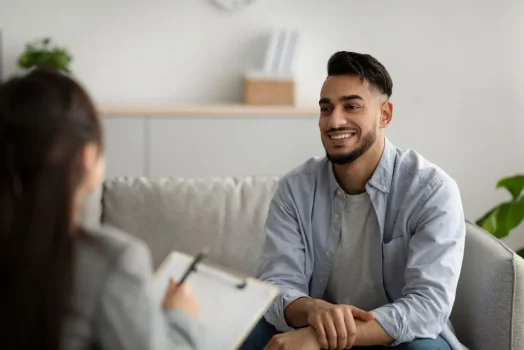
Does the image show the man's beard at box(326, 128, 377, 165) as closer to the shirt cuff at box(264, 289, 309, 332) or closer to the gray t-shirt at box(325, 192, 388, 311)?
the gray t-shirt at box(325, 192, 388, 311)

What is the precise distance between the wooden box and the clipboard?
211cm

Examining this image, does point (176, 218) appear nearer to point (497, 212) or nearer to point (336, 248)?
point (336, 248)

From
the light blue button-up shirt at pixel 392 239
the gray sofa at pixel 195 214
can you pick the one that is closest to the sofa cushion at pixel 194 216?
the gray sofa at pixel 195 214

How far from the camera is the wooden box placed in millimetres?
3586

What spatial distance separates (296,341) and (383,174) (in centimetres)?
56

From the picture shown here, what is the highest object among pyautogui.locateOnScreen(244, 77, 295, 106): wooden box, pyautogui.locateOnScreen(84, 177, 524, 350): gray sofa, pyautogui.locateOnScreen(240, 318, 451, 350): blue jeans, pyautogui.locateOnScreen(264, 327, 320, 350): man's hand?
pyautogui.locateOnScreen(244, 77, 295, 106): wooden box

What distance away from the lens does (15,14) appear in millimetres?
3668

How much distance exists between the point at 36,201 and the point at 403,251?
1261mm

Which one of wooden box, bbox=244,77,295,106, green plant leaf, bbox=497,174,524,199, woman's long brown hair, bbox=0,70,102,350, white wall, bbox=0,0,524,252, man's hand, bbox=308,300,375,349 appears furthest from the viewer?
white wall, bbox=0,0,524,252

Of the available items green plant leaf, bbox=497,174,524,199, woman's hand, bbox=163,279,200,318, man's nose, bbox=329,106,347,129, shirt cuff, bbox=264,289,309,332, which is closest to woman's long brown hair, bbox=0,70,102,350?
woman's hand, bbox=163,279,200,318

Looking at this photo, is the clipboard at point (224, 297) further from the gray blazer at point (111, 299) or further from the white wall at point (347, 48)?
the white wall at point (347, 48)

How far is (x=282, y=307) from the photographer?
2.04m

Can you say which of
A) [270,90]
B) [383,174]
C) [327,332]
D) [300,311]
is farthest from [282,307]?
[270,90]

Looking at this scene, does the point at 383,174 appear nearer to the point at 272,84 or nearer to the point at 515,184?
the point at 515,184
